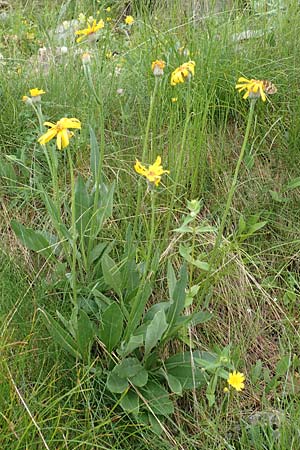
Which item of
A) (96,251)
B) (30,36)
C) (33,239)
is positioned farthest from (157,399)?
(30,36)

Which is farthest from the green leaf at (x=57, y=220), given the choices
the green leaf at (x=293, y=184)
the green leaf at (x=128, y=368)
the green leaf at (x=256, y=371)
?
the green leaf at (x=293, y=184)

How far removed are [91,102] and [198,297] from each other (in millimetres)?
863

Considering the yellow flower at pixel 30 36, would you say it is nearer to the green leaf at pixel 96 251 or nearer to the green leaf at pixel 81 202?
the green leaf at pixel 81 202

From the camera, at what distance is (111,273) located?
1.53 metres

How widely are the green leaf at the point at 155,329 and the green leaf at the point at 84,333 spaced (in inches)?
5.1

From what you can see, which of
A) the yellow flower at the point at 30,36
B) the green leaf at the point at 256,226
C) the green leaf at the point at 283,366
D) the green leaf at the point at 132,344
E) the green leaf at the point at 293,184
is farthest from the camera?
the yellow flower at the point at 30,36

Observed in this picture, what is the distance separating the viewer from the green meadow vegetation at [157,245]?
4.76 ft

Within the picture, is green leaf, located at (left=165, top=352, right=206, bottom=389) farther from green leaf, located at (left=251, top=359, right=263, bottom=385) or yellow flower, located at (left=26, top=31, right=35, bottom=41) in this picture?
yellow flower, located at (left=26, top=31, right=35, bottom=41)

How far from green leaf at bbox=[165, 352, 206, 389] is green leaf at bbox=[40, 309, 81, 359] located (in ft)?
0.76

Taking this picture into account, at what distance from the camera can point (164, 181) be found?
2.03m

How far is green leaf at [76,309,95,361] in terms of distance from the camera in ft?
4.72

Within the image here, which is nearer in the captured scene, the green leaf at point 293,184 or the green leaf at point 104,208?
the green leaf at point 104,208

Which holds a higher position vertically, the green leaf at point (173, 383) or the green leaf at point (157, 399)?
the green leaf at point (173, 383)

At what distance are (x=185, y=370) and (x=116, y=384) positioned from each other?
0.18m
